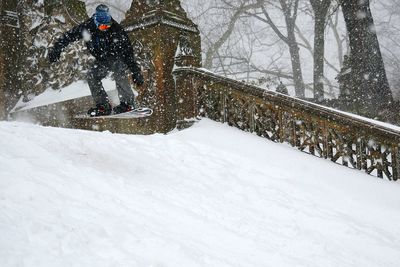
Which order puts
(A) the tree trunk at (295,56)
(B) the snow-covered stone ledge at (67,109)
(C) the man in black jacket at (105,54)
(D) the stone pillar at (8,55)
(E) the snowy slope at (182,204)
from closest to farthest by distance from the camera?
(E) the snowy slope at (182,204) → (C) the man in black jacket at (105,54) → (B) the snow-covered stone ledge at (67,109) → (D) the stone pillar at (8,55) → (A) the tree trunk at (295,56)

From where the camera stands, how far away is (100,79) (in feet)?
24.7

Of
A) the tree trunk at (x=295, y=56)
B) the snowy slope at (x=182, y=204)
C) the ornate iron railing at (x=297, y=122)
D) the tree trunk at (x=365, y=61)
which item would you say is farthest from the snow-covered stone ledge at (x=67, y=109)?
the tree trunk at (x=295, y=56)

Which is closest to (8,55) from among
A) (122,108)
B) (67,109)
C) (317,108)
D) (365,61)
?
(67,109)

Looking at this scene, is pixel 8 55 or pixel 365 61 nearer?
pixel 8 55

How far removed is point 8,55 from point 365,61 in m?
10.4

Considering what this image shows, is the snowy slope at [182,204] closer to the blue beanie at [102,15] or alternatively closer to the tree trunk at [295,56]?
the blue beanie at [102,15]

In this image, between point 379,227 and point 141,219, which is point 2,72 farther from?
point 379,227

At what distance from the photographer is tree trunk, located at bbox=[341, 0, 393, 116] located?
12383 mm

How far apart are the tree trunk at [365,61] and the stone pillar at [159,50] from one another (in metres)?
6.54

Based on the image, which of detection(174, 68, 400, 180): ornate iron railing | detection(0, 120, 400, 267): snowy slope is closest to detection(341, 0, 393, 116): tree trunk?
detection(174, 68, 400, 180): ornate iron railing

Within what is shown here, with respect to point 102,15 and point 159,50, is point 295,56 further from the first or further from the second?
point 102,15

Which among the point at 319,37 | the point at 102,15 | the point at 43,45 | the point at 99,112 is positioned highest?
the point at 102,15

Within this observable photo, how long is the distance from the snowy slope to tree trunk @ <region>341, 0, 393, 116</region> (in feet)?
20.9

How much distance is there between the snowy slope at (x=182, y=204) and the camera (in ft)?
10.8
